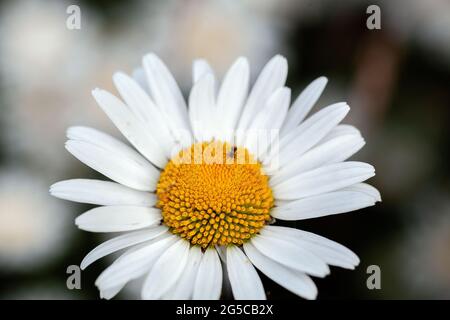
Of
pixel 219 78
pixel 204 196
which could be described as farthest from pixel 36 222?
pixel 204 196

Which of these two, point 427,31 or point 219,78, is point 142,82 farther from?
point 427,31

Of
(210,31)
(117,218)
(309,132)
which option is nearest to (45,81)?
(210,31)

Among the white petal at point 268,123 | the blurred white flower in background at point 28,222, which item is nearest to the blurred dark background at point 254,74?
the blurred white flower in background at point 28,222

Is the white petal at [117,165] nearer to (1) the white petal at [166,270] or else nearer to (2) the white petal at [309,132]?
(1) the white petal at [166,270]

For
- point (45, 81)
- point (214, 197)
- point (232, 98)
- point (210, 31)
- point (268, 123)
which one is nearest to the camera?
point (214, 197)

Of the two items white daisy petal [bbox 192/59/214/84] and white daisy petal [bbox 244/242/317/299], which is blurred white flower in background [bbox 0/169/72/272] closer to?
white daisy petal [bbox 192/59/214/84]

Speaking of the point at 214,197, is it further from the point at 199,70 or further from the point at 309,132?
the point at 199,70

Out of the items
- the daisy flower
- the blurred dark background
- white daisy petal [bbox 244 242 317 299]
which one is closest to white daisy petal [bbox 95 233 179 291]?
the daisy flower
